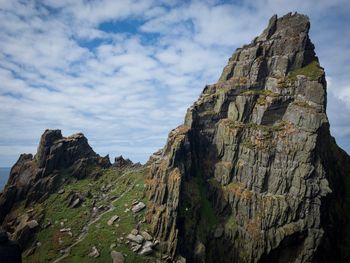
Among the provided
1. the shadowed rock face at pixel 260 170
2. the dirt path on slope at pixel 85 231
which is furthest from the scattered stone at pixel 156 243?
the dirt path on slope at pixel 85 231

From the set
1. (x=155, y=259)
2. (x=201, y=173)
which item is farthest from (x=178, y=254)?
(x=201, y=173)

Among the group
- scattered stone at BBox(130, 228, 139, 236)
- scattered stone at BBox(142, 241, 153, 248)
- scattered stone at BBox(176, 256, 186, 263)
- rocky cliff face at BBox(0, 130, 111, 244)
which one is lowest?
scattered stone at BBox(176, 256, 186, 263)

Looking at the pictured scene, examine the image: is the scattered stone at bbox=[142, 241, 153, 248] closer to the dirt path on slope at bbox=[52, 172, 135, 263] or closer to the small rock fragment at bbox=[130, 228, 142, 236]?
the small rock fragment at bbox=[130, 228, 142, 236]

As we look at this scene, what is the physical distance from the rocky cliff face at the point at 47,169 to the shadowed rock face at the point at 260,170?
41889 millimetres

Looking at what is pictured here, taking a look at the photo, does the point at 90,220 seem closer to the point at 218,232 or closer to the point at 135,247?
the point at 135,247

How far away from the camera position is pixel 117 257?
96750 millimetres

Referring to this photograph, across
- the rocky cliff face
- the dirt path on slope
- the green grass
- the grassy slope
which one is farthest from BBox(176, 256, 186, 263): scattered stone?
the rocky cliff face

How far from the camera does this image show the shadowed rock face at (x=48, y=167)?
134375mm

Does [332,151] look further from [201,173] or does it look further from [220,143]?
[201,173]

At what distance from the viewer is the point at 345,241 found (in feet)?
380

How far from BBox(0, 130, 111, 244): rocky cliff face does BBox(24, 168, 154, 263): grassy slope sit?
5.79 metres

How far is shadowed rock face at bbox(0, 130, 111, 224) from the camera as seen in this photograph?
134m

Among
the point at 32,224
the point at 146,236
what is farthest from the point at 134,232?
the point at 32,224

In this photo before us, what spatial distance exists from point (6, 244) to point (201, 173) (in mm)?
90293
